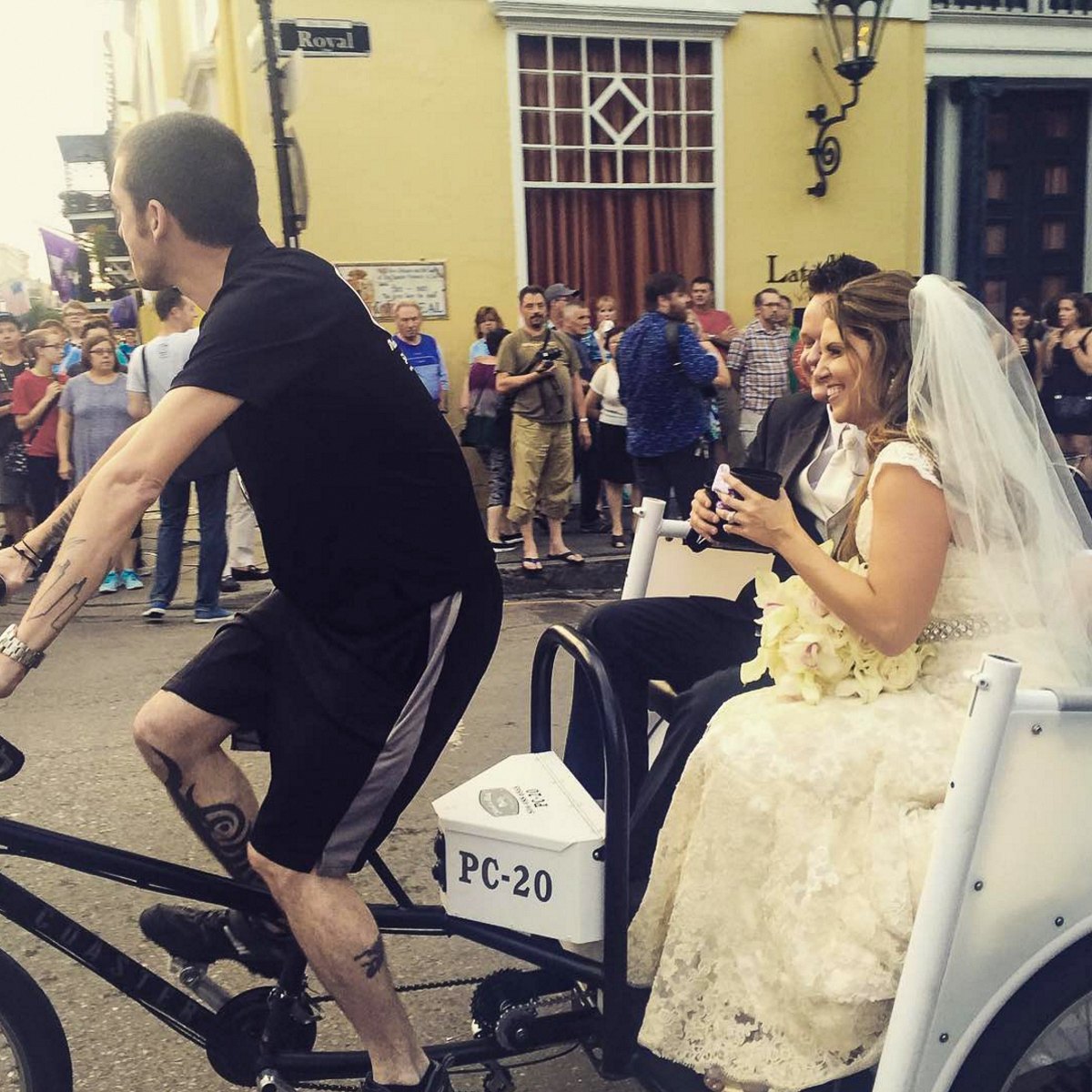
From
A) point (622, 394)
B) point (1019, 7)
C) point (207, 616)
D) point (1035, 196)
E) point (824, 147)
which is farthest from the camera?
point (1035, 196)

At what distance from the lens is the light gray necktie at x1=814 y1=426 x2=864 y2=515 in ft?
10.4

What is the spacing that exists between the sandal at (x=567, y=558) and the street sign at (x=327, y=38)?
10.9 feet

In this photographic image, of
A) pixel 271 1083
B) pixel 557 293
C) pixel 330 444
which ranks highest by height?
pixel 557 293

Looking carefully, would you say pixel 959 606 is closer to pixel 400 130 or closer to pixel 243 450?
pixel 243 450

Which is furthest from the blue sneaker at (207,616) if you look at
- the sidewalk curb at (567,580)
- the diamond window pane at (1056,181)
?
the diamond window pane at (1056,181)

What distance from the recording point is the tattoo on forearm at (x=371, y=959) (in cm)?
203

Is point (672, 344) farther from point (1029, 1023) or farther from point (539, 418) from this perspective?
point (1029, 1023)

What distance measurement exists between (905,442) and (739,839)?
2.53ft

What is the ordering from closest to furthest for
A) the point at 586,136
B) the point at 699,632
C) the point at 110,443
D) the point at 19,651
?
the point at 19,651 → the point at 699,632 → the point at 110,443 → the point at 586,136

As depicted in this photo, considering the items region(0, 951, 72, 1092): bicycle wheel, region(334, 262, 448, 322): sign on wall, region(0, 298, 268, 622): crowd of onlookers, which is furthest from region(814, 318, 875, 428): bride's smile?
region(334, 262, 448, 322): sign on wall

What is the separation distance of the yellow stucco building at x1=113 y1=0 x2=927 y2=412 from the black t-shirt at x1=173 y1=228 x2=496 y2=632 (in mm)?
7715

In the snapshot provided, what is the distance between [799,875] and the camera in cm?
196

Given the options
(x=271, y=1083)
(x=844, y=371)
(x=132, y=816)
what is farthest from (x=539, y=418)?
(x=271, y=1083)

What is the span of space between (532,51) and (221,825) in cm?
912
